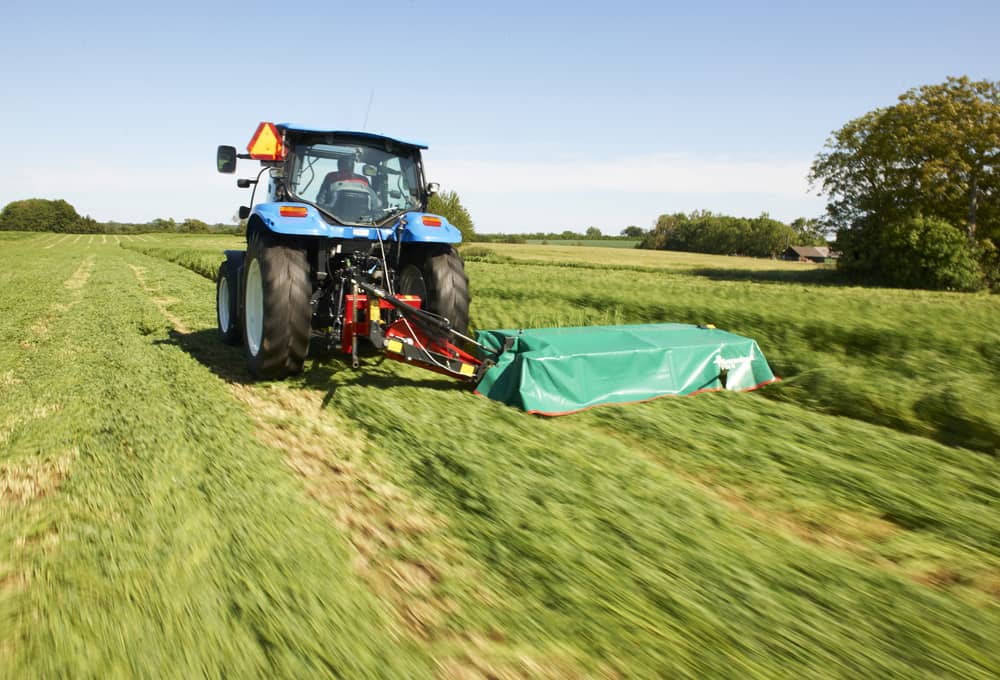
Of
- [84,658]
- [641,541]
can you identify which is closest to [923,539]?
[641,541]

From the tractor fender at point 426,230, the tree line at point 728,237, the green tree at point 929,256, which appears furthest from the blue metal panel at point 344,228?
the tree line at point 728,237

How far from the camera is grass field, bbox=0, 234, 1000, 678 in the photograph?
1871mm

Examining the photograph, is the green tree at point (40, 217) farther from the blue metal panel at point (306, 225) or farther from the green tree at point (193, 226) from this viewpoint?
the blue metal panel at point (306, 225)

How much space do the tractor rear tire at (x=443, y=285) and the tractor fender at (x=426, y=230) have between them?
0.65 feet

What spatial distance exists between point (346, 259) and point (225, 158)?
4.23ft

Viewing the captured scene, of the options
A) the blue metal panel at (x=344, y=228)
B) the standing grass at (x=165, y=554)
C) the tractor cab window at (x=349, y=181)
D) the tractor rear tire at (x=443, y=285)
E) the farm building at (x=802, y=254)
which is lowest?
the standing grass at (x=165, y=554)

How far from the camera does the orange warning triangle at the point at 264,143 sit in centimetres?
516

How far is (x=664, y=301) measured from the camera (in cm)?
892


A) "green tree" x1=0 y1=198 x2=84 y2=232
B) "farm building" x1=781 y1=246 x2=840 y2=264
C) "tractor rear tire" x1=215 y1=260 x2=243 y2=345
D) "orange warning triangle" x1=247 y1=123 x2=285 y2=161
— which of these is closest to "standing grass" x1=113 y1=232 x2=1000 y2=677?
"tractor rear tire" x1=215 y1=260 x2=243 y2=345

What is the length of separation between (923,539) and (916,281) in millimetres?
23441

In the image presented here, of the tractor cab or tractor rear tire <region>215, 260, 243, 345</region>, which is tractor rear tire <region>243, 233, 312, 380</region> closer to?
the tractor cab

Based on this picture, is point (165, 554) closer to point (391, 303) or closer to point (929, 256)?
point (391, 303)

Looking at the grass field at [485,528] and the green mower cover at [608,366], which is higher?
the green mower cover at [608,366]

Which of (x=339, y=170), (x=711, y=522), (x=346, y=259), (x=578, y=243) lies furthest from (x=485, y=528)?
(x=578, y=243)
